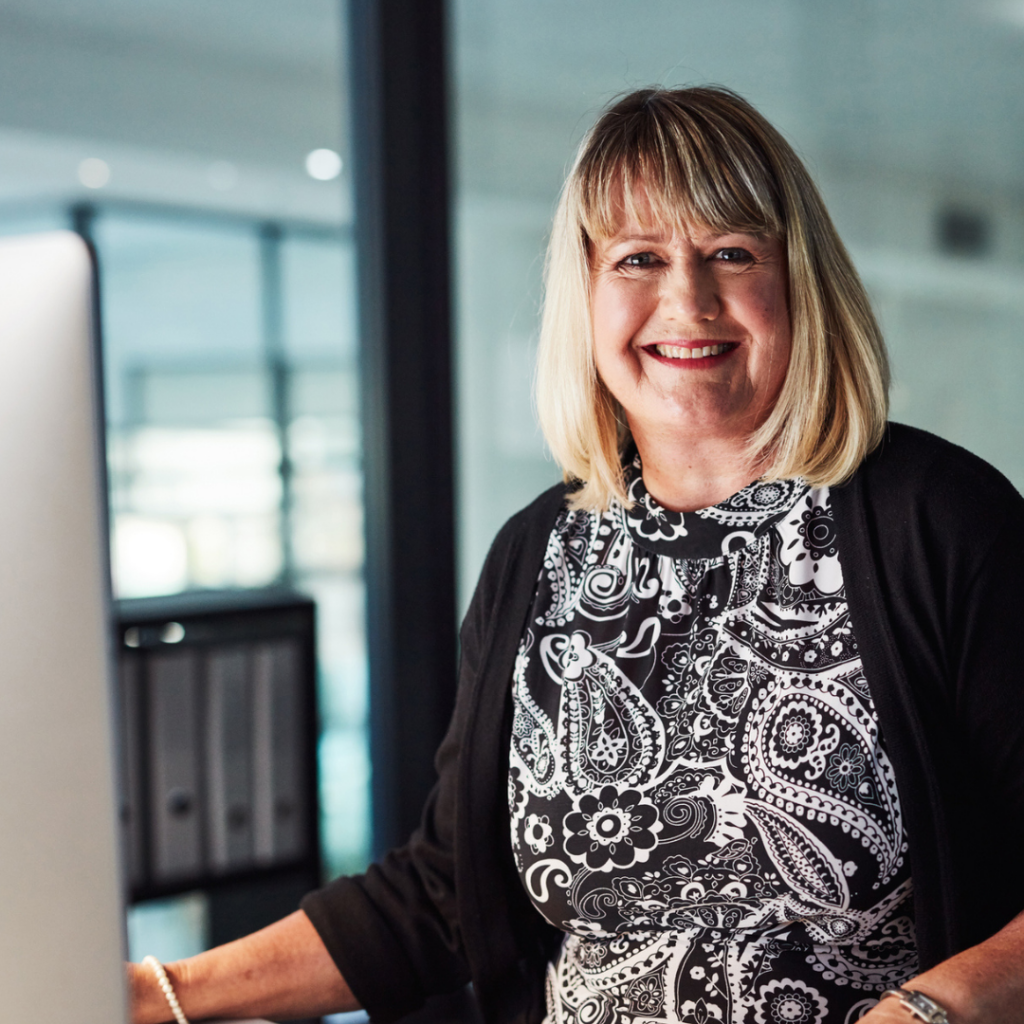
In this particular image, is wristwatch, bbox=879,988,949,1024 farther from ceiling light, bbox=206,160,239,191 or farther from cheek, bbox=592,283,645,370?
ceiling light, bbox=206,160,239,191

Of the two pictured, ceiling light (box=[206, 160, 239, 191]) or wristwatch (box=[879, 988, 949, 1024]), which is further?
ceiling light (box=[206, 160, 239, 191])

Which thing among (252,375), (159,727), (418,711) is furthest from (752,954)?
(252,375)

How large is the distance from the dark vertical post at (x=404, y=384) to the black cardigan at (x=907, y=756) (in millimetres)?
1351

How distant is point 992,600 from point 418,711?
1744 mm

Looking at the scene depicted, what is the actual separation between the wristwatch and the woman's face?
1.82 feet

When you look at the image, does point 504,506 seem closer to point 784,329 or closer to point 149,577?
point 149,577

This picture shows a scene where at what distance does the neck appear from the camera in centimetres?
117

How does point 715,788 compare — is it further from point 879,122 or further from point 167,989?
point 879,122

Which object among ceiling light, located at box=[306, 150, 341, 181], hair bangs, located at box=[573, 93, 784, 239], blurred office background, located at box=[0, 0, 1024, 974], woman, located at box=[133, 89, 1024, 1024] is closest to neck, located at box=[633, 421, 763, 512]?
woman, located at box=[133, 89, 1024, 1024]

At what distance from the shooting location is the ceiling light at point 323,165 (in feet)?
8.50

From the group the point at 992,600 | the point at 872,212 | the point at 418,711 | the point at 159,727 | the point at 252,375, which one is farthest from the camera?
the point at 252,375

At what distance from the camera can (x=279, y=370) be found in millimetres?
2758

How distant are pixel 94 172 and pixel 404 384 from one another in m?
0.81

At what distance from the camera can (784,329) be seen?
3.77ft
